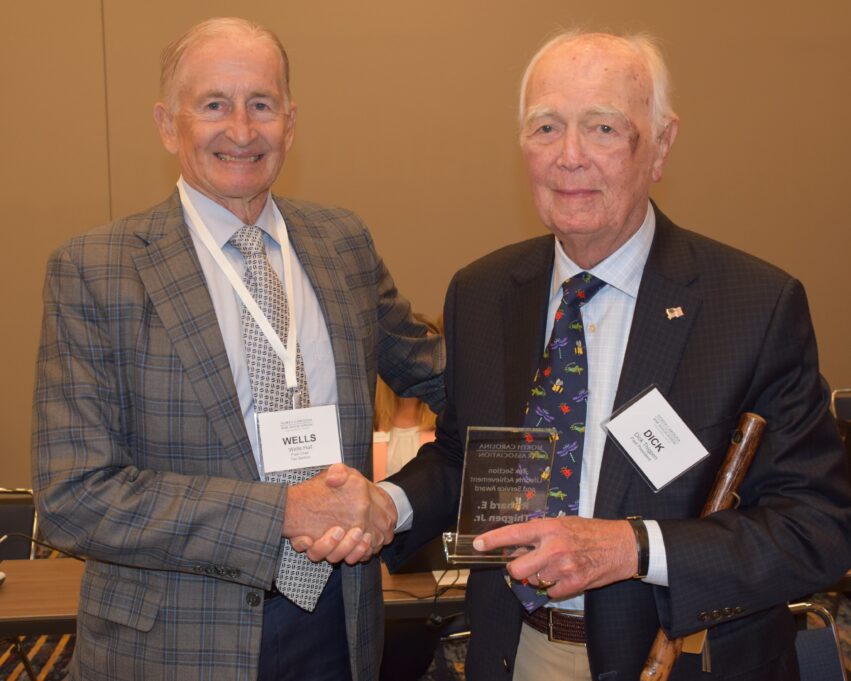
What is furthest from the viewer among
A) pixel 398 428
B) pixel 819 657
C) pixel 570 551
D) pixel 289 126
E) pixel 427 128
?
pixel 427 128

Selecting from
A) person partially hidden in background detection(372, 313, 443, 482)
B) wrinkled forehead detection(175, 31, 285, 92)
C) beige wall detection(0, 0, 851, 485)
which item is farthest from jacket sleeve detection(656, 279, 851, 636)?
beige wall detection(0, 0, 851, 485)

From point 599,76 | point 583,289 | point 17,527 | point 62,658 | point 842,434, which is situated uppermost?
A: point 599,76

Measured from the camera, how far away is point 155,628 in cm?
214

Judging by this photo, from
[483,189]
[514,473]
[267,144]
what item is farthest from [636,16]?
[514,473]

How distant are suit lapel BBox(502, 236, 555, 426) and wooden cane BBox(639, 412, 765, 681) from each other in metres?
0.47

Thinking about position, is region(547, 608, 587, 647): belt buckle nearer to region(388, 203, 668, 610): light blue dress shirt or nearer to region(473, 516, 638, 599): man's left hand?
region(388, 203, 668, 610): light blue dress shirt

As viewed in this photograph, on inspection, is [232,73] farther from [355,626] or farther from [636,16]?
[636,16]

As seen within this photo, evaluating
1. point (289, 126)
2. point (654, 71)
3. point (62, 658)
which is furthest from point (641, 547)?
point (62, 658)

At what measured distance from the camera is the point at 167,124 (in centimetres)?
243

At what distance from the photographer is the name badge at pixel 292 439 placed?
2.16 m

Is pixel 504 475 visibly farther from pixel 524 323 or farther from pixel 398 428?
pixel 398 428

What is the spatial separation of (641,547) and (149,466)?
3.68 feet

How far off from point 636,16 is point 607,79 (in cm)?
576

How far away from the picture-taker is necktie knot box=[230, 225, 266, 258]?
7.76 feet
